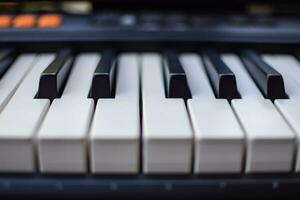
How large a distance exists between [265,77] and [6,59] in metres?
0.40

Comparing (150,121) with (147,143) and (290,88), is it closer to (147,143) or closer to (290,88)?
(147,143)

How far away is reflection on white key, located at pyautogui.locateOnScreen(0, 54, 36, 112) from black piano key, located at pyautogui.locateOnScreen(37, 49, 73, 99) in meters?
0.05

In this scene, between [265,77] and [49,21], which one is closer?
[265,77]

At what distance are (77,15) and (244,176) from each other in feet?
1.41

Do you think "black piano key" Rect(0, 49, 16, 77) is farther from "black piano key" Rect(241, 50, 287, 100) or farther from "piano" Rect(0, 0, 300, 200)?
"black piano key" Rect(241, 50, 287, 100)

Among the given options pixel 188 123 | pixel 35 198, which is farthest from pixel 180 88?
pixel 35 198

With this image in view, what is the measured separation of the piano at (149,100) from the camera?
0.48 m

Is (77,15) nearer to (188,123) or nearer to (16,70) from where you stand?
(16,70)

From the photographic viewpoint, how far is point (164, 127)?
1.59 ft

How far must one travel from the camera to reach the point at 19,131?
0.48m

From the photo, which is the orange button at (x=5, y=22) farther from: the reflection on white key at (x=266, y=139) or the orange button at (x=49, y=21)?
the reflection on white key at (x=266, y=139)

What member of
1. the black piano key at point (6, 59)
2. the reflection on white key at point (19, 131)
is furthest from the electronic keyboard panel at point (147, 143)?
the black piano key at point (6, 59)

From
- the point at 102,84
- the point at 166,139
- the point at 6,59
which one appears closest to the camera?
the point at 166,139

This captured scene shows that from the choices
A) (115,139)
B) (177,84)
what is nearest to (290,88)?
(177,84)
